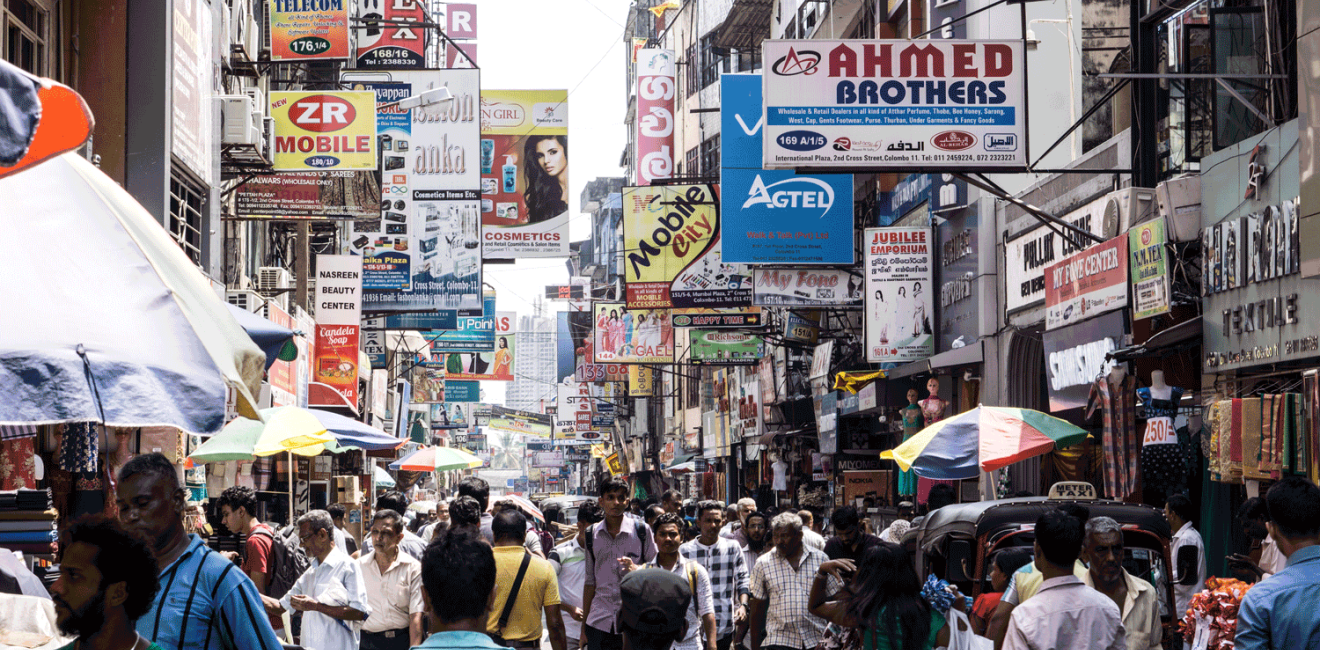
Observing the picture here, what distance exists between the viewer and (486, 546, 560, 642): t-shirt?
27.9 feet

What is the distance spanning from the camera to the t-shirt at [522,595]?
335 inches

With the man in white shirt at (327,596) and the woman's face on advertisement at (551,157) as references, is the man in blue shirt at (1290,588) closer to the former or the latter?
the man in white shirt at (327,596)

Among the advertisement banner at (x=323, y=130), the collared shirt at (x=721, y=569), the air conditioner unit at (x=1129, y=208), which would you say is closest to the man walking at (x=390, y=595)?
the collared shirt at (x=721, y=569)

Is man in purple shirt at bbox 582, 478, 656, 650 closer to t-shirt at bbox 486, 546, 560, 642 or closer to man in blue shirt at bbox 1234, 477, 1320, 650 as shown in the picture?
t-shirt at bbox 486, 546, 560, 642

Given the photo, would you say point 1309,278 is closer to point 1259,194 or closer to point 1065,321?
point 1259,194

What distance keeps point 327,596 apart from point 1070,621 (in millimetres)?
4943

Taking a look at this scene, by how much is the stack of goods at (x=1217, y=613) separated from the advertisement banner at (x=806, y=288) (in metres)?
17.4

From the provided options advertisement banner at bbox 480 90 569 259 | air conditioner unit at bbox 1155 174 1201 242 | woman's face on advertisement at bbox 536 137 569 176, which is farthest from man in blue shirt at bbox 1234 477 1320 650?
woman's face on advertisement at bbox 536 137 569 176

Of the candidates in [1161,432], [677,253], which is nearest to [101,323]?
[1161,432]

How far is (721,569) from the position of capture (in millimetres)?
11023

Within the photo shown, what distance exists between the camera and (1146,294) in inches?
542

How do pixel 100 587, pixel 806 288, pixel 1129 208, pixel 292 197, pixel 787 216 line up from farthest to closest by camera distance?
pixel 806 288, pixel 787 216, pixel 292 197, pixel 1129 208, pixel 100 587

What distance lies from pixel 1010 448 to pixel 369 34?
2614 centimetres

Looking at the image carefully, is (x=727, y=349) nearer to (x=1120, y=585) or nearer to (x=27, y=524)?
(x=1120, y=585)
